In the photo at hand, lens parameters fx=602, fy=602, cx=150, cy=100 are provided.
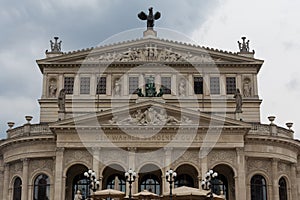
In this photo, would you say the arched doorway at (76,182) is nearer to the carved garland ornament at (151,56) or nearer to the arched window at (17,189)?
the arched window at (17,189)

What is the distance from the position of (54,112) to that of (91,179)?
1593cm

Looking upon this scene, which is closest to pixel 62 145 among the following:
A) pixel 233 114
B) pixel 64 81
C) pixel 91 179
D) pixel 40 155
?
pixel 40 155

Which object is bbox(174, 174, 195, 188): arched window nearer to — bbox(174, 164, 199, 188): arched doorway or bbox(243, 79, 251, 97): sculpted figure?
bbox(174, 164, 199, 188): arched doorway

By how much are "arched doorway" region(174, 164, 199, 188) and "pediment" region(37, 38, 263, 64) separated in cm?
1153

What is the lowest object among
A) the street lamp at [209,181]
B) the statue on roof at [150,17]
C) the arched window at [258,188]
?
the street lamp at [209,181]

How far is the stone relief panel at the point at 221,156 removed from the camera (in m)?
46.8

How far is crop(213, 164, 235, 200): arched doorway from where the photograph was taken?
48906 millimetres

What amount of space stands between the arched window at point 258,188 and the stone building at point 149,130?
81 millimetres

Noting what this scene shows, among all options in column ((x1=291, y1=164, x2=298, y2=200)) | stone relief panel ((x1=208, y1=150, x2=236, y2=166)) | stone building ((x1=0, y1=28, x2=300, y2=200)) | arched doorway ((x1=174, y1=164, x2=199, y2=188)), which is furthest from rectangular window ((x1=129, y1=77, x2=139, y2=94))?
column ((x1=291, y1=164, x2=298, y2=200))

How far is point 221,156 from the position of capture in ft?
154

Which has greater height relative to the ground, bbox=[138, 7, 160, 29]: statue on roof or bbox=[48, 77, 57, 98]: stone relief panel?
bbox=[138, 7, 160, 29]: statue on roof

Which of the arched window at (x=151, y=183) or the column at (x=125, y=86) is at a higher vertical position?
the column at (x=125, y=86)

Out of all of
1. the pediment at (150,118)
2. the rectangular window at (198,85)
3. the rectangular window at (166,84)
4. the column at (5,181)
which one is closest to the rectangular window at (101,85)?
the rectangular window at (166,84)

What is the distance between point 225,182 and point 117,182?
8.94m
